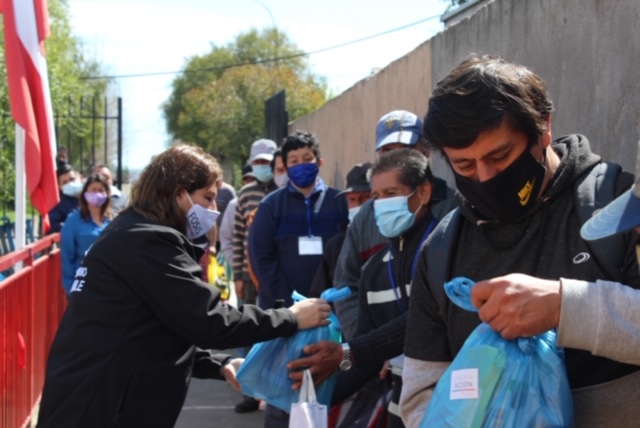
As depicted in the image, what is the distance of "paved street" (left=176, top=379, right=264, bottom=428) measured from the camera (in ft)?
25.4

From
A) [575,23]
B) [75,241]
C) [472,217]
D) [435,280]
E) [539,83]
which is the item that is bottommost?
[75,241]

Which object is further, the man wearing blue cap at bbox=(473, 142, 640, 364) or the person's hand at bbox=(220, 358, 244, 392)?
the person's hand at bbox=(220, 358, 244, 392)

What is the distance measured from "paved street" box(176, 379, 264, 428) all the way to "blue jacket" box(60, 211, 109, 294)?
5.06 ft

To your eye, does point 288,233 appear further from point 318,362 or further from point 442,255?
point 442,255

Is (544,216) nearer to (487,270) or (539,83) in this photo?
(487,270)

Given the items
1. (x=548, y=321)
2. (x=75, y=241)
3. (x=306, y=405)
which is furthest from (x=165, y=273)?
(x=75, y=241)

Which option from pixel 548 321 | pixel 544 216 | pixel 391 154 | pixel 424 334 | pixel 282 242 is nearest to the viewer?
pixel 548 321

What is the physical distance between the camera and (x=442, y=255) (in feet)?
7.92

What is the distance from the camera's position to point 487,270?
91.9 inches

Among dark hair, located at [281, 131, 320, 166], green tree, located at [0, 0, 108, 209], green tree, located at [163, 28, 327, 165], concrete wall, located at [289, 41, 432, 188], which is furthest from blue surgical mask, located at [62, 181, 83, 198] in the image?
green tree, located at [163, 28, 327, 165]

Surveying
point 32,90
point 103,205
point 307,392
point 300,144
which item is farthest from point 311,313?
point 103,205

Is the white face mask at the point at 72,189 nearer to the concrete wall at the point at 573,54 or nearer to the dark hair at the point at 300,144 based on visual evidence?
the dark hair at the point at 300,144

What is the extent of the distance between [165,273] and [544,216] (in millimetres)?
1793

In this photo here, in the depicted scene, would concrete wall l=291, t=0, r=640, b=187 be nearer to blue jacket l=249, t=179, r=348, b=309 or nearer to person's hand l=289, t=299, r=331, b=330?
blue jacket l=249, t=179, r=348, b=309
